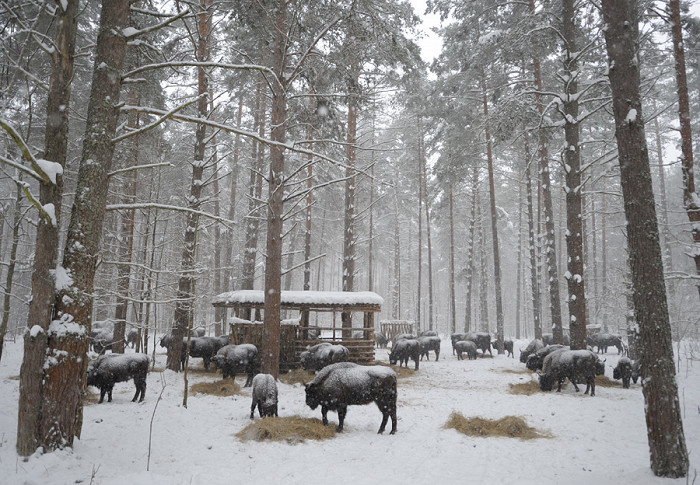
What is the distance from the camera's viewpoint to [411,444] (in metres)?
6.61

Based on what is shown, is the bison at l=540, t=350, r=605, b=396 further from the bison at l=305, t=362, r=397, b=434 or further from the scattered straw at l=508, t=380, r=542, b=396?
the bison at l=305, t=362, r=397, b=434

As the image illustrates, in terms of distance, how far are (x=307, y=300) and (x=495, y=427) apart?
818 centimetres

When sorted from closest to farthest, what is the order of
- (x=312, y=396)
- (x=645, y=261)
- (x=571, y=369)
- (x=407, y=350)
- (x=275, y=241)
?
(x=645, y=261), (x=312, y=396), (x=275, y=241), (x=571, y=369), (x=407, y=350)

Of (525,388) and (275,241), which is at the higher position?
(275,241)

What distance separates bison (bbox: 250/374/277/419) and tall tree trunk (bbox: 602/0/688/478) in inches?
242

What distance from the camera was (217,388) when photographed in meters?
10.5

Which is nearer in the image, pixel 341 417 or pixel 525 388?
pixel 341 417

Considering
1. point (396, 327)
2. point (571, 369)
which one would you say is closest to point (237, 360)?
point (571, 369)

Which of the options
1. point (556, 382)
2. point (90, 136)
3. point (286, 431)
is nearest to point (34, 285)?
point (90, 136)

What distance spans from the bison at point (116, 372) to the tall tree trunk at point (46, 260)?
15.7ft

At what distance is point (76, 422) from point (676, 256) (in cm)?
4701

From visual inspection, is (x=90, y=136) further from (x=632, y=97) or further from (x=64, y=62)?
(x=632, y=97)

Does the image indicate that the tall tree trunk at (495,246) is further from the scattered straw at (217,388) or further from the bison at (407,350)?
the scattered straw at (217,388)

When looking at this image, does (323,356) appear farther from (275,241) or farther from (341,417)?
(341,417)
